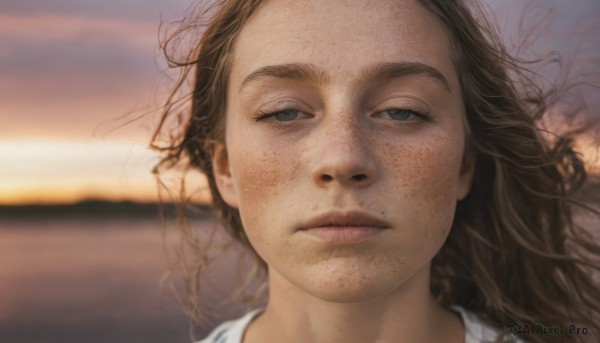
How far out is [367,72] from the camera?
224 centimetres

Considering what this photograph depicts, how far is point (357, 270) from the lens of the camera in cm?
220

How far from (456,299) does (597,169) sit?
79 centimetres

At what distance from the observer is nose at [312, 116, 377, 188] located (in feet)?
7.04

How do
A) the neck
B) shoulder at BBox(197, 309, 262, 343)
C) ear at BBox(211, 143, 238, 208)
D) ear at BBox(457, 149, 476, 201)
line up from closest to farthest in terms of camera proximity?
the neck, ear at BBox(457, 149, 476, 201), ear at BBox(211, 143, 238, 208), shoulder at BBox(197, 309, 262, 343)

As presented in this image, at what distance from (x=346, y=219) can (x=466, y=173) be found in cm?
65

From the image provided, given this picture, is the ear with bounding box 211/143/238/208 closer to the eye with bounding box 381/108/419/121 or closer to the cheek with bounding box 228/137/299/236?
the cheek with bounding box 228/137/299/236

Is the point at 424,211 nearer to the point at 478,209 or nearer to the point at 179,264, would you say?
the point at 478,209

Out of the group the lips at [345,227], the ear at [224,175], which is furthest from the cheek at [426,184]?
the ear at [224,175]

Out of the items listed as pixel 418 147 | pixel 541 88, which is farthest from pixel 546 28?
pixel 418 147

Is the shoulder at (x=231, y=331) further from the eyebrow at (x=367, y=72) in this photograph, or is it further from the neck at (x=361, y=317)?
the eyebrow at (x=367, y=72)

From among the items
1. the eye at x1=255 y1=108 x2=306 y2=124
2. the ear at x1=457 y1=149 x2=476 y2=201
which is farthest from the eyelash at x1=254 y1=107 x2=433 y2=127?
the ear at x1=457 y1=149 x2=476 y2=201

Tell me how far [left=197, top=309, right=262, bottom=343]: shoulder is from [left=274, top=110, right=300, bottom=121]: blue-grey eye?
38.2 inches

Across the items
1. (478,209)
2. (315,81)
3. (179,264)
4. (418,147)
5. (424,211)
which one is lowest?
(179,264)

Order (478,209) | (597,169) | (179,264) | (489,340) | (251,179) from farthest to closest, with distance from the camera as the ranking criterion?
(179,264) < (597,169) < (478,209) < (489,340) < (251,179)
